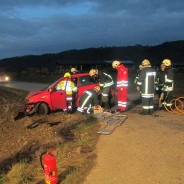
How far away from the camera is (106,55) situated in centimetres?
12756

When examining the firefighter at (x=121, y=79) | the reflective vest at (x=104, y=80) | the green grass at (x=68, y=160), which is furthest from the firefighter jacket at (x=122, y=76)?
the green grass at (x=68, y=160)

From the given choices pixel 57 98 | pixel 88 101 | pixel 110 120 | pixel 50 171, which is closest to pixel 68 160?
pixel 50 171

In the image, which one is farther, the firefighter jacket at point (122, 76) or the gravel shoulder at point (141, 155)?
the firefighter jacket at point (122, 76)

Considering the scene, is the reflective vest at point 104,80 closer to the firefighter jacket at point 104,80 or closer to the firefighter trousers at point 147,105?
the firefighter jacket at point 104,80

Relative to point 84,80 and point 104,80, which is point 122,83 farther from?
point 84,80

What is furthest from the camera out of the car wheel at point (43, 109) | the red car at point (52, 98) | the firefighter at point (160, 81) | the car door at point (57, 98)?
the car wheel at point (43, 109)

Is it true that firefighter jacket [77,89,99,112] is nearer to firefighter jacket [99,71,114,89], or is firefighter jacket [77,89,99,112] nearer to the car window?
firefighter jacket [99,71,114,89]

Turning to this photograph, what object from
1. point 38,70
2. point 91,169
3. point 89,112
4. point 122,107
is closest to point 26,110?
point 89,112

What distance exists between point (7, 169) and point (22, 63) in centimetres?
11501

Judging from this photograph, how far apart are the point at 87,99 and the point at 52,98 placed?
1.56 metres

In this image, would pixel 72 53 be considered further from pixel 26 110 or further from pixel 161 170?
pixel 161 170

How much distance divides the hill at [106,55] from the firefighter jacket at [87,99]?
9448cm

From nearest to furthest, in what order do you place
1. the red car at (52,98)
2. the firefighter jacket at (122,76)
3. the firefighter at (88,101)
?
the firefighter jacket at (122,76) < the firefighter at (88,101) < the red car at (52,98)

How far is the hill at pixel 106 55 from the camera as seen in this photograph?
115 metres
